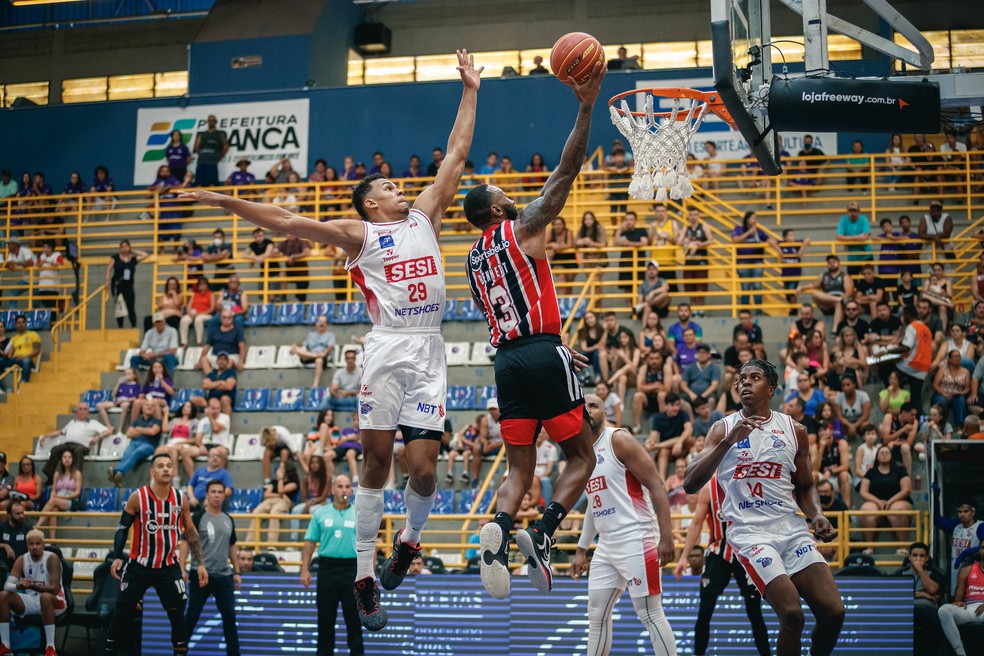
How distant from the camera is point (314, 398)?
20.6m

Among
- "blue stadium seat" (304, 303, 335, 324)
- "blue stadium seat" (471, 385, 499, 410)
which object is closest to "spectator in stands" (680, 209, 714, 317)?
"blue stadium seat" (471, 385, 499, 410)

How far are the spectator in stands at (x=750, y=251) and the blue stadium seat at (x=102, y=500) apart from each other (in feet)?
37.3

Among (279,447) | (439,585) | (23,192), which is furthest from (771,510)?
(23,192)

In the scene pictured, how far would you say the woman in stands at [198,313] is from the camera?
72.7 ft

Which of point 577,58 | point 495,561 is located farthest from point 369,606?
point 577,58

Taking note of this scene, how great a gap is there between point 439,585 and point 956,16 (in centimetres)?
2039

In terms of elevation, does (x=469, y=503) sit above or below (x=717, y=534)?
below

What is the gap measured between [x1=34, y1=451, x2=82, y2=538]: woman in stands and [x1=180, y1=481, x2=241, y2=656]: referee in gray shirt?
535cm

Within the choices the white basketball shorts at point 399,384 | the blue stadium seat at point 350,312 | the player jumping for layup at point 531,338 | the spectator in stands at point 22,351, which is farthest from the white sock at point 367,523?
the spectator in stands at point 22,351

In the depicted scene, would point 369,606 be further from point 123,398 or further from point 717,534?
point 123,398

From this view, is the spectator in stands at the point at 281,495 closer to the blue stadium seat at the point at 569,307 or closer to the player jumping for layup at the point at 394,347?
the blue stadium seat at the point at 569,307

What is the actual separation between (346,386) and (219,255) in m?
5.29

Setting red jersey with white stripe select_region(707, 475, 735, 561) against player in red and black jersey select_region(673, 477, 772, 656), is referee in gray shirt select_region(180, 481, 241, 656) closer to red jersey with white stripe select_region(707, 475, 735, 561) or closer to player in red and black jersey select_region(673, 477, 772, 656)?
player in red and black jersey select_region(673, 477, 772, 656)

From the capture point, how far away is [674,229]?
72.6ft
